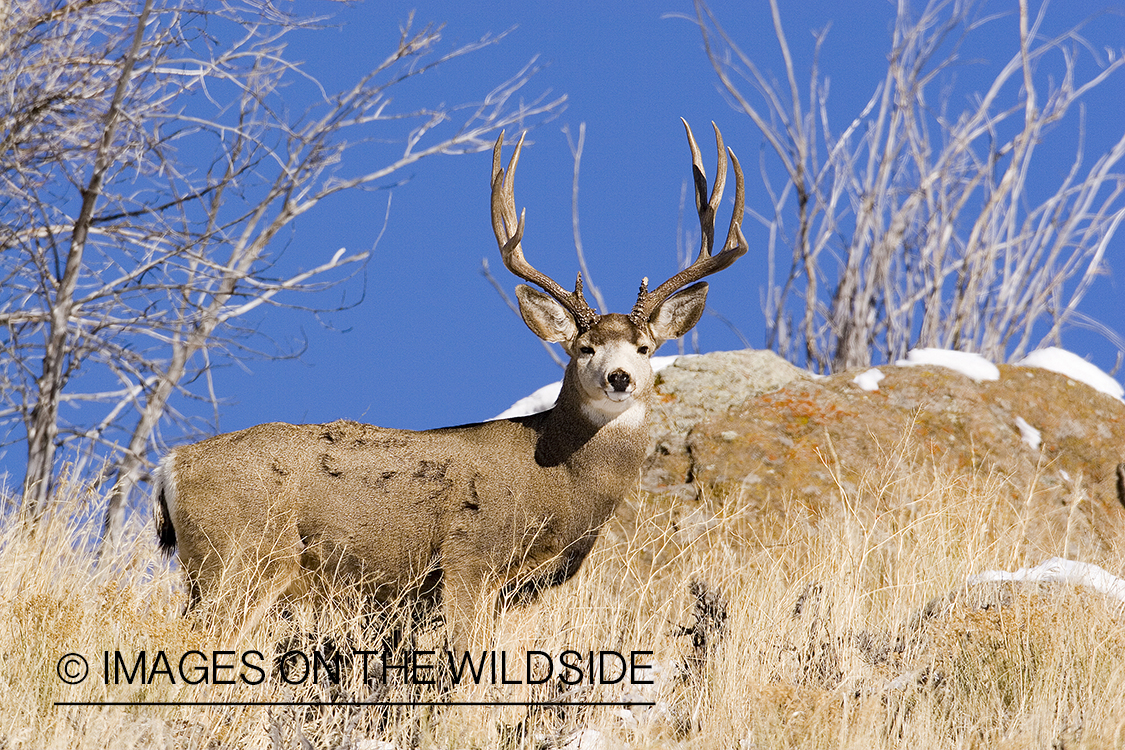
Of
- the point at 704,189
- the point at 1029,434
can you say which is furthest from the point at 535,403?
the point at 1029,434

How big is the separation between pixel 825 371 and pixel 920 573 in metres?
5.43

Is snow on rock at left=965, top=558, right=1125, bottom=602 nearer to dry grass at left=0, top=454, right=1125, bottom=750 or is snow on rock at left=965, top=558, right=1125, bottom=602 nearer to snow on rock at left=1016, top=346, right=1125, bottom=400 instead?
dry grass at left=0, top=454, right=1125, bottom=750

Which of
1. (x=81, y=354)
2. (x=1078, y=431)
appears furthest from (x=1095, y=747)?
(x=81, y=354)

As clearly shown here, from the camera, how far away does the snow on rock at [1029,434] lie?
819cm

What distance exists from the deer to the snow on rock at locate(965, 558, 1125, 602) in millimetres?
1995

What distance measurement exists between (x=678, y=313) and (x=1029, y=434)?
340 cm

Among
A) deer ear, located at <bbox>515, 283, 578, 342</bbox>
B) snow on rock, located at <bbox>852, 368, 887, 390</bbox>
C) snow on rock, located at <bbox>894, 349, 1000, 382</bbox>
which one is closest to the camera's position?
deer ear, located at <bbox>515, 283, 578, 342</bbox>

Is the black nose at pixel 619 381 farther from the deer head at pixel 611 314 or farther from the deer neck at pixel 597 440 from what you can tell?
the deer neck at pixel 597 440

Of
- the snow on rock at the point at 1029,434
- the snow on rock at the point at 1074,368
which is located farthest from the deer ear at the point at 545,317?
the snow on rock at the point at 1074,368

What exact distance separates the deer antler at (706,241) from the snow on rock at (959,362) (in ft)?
8.37

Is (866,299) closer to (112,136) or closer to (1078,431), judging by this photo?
(1078,431)

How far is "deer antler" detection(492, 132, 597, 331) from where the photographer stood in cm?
605

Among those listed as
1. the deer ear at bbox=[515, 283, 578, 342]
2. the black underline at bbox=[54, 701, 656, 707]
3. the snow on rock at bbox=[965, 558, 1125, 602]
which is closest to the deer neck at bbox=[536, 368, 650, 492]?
the deer ear at bbox=[515, 283, 578, 342]

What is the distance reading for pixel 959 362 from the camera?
8672mm
